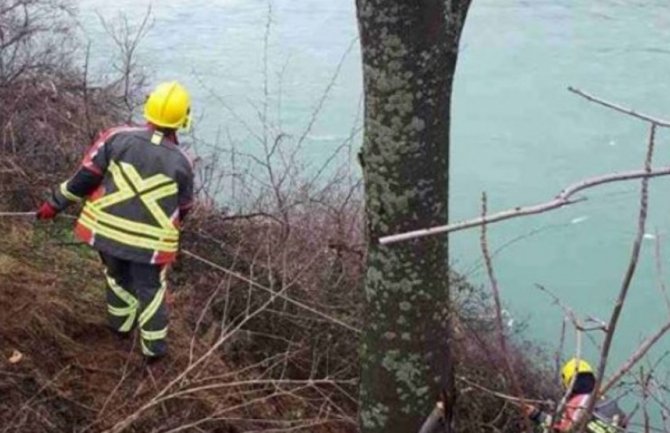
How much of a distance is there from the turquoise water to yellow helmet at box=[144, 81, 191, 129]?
4.69 meters

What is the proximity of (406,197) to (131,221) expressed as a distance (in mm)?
1755

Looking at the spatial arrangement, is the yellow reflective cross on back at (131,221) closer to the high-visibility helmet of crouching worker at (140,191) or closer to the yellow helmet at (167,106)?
the high-visibility helmet of crouching worker at (140,191)

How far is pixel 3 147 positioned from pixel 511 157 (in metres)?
8.38

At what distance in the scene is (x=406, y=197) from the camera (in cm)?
253

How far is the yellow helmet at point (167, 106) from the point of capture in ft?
13.1

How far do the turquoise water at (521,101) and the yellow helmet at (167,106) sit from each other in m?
4.69

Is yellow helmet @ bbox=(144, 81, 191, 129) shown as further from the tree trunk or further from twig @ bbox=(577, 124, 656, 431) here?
twig @ bbox=(577, 124, 656, 431)

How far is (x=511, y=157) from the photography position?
13719 millimetres

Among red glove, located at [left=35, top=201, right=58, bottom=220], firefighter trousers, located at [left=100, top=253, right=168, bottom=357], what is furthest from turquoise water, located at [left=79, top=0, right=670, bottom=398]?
red glove, located at [left=35, top=201, right=58, bottom=220]

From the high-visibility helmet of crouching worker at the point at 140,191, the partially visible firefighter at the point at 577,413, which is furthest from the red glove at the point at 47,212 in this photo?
the partially visible firefighter at the point at 577,413

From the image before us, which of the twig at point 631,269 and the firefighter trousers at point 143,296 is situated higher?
the twig at point 631,269

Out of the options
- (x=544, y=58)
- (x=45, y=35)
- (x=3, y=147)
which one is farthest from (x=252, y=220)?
(x=544, y=58)

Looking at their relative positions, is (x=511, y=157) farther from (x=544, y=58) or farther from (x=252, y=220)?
(x=252, y=220)

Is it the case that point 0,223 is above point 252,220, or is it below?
above
